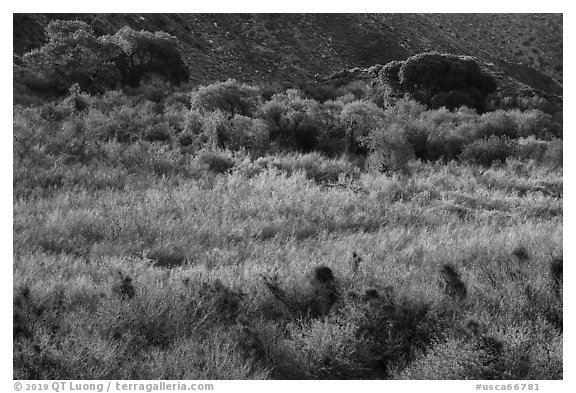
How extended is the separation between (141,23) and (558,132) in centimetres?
2670

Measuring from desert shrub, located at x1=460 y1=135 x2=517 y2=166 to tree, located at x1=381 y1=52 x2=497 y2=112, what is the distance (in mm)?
8619

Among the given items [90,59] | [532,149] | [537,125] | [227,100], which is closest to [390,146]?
[532,149]

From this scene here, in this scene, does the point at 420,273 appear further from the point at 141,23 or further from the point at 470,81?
the point at 141,23

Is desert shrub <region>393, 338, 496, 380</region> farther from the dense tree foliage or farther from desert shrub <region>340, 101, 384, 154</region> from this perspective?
the dense tree foliage

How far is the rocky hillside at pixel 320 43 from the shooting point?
3425 centimetres

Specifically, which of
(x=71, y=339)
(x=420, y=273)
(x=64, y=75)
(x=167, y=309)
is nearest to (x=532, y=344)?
(x=420, y=273)

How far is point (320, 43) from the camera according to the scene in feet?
126

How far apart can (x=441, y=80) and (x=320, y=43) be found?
46.1 ft

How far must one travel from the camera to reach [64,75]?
23688 mm

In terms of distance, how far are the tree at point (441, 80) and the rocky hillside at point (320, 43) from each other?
4.84m

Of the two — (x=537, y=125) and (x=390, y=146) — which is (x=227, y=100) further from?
(x=537, y=125)

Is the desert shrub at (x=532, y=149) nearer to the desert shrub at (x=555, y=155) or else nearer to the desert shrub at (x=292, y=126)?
the desert shrub at (x=555, y=155)

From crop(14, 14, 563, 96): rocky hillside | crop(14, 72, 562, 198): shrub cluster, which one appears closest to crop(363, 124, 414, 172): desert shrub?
crop(14, 72, 562, 198): shrub cluster

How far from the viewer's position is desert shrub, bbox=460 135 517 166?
17.4m
